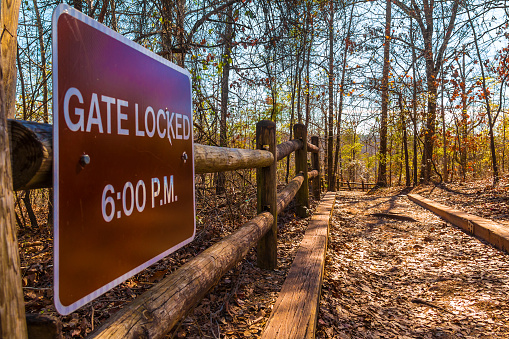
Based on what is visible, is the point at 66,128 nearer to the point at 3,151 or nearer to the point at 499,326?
the point at 3,151

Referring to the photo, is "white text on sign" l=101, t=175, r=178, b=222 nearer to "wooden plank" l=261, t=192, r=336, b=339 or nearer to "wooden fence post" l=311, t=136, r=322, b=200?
"wooden plank" l=261, t=192, r=336, b=339

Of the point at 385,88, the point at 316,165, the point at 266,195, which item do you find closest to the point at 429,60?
the point at 385,88

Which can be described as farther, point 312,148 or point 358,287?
point 312,148

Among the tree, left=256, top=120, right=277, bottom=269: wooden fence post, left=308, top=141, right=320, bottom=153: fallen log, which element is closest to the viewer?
left=256, top=120, right=277, bottom=269: wooden fence post

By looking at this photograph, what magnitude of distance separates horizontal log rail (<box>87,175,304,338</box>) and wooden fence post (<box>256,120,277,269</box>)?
0.91 meters

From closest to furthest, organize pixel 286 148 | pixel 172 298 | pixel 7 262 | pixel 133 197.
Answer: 1. pixel 7 262
2. pixel 133 197
3. pixel 172 298
4. pixel 286 148

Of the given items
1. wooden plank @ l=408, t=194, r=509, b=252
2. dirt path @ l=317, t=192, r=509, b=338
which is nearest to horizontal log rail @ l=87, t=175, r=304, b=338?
dirt path @ l=317, t=192, r=509, b=338

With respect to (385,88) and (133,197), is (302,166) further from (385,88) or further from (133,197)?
(385,88)

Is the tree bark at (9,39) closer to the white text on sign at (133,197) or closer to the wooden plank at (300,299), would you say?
the white text on sign at (133,197)

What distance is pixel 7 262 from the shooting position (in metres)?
0.55

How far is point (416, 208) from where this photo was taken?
21.4 ft

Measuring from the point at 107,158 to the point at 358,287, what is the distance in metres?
2.56

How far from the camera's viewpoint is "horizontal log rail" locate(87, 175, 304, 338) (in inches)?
36.1

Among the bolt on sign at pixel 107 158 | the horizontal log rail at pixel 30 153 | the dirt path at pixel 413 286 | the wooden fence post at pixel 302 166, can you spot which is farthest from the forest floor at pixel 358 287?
the horizontal log rail at pixel 30 153
